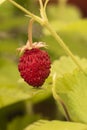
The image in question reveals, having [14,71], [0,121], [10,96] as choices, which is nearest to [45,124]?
[10,96]

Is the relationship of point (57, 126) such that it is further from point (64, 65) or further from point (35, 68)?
point (64, 65)

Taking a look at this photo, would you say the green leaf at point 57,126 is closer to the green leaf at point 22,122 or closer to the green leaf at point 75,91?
the green leaf at point 75,91

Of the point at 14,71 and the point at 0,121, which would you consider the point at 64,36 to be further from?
the point at 0,121

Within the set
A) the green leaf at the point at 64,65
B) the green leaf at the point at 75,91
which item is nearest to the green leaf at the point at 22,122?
the green leaf at the point at 64,65

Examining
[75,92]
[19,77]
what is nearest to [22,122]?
[19,77]

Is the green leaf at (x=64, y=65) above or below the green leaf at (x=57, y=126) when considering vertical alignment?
above
